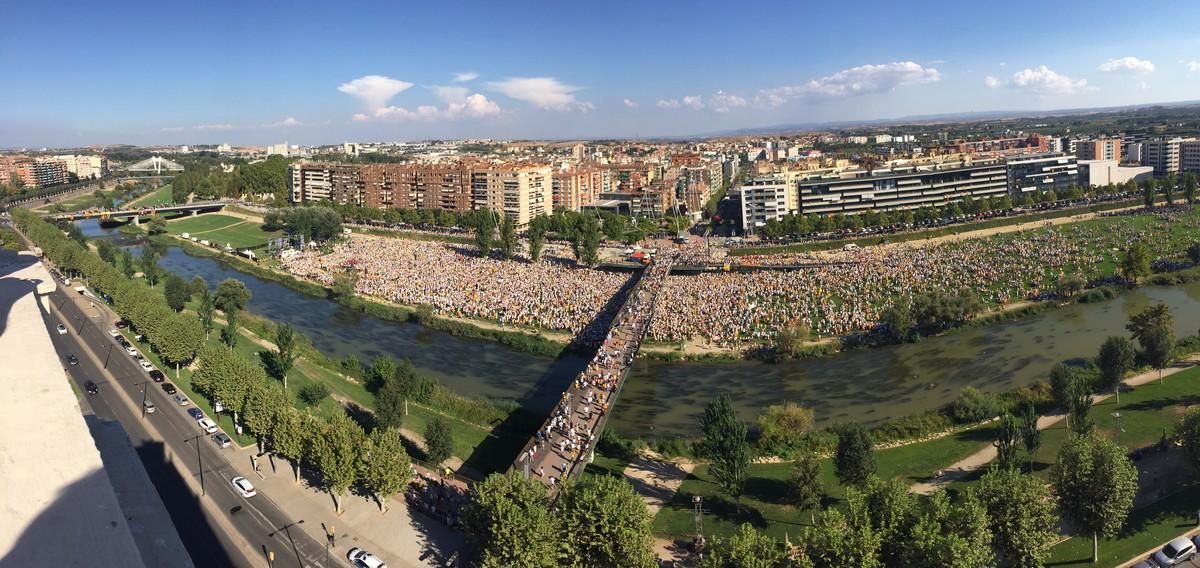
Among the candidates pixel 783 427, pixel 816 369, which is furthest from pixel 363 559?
pixel 816 369

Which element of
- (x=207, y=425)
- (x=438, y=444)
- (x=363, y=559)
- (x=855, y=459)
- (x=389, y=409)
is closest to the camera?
(x=363, y=559)

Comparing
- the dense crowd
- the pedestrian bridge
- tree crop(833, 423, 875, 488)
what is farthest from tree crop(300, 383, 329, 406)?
the pedestrian bridge

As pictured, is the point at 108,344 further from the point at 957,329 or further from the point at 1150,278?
the point at 1150,278

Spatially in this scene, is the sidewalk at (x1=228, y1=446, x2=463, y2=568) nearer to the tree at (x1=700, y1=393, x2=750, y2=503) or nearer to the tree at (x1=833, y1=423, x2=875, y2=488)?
the tree at (x1=700, y1=393, x2=750, y2=503)

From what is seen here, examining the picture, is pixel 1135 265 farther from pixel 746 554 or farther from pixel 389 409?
pixel 389 409

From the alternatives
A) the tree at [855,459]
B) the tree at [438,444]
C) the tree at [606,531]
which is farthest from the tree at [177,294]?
the tree at [855,459]

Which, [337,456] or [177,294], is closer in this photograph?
[337,456]

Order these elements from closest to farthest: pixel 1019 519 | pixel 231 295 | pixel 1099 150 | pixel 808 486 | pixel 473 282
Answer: pixel 1019 519 < pixel 808 486 < pixel 231 295 < pixel 473 282 < pixel 1099 150
